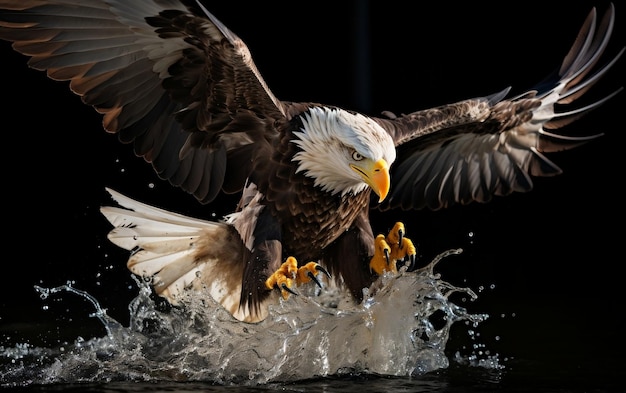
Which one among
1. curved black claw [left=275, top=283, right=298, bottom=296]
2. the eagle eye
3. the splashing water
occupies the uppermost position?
the eagle eye

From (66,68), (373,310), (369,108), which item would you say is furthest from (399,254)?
(369,108)

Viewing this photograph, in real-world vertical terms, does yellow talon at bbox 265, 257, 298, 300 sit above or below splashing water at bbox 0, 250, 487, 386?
above

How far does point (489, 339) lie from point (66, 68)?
2.42 m

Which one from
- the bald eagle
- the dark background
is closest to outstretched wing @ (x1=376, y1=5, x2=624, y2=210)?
the bald eagle

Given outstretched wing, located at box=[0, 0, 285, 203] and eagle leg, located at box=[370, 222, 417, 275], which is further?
eagle leg, located at box=[370, 222, 417, 275]

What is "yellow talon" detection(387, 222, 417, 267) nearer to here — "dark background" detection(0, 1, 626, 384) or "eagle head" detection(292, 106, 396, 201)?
"eagle head" detection(292, 106, 396, 201)

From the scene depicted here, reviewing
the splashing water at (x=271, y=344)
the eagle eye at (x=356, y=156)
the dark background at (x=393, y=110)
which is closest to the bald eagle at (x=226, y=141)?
the eagle eye at (x=356, y=156)

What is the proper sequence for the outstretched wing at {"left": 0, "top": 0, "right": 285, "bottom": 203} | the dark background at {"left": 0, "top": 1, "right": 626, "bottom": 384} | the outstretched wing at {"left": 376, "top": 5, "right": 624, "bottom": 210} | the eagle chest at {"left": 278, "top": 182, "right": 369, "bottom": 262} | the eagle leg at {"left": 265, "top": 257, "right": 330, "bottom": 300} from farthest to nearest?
the dark background at {"left": 0, "top": 1, "right": 626, "bottom": 384}
the outstretched wing at {"left": 376, "top": 5, "right": 624, "bottom": 210}
the eagle chest at {"left": 278, "top": 182, "right": 369, "bottom": 262}
the eagle leg at {"left": 265, "top": 257, "right": 330, "bottom": 300}
the outstretched wing at {"left": 0, "top": 0, "right": 285, "bottom": 203}

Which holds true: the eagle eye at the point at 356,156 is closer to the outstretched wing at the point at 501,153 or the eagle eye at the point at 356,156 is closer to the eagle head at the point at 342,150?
the eagle head at the point at 342,150

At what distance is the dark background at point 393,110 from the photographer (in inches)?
306

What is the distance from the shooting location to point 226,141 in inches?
182

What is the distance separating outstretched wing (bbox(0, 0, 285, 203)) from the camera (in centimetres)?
412

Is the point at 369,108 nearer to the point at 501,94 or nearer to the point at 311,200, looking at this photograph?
the point at 501,94

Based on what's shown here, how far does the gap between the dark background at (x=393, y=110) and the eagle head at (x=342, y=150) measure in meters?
3.16
